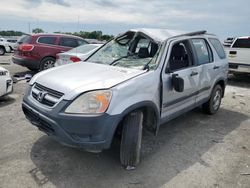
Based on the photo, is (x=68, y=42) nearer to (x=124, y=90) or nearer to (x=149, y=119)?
(x=149, y=119)

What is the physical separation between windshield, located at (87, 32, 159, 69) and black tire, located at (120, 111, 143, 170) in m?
0.82

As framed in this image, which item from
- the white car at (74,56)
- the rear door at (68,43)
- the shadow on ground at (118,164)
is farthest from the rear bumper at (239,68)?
the rear door at (68,43)

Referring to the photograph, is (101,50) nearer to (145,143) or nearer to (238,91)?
(145,143)

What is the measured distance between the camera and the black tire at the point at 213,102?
18.3ft

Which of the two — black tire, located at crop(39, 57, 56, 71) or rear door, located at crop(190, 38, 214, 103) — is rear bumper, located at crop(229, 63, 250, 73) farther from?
black tire, located at crop(39, 57, 56, 71)

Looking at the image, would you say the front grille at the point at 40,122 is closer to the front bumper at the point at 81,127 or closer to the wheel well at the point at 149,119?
the front bumper at the point at 81,127

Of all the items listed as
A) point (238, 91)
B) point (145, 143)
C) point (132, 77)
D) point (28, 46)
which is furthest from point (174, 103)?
point (28, 46)

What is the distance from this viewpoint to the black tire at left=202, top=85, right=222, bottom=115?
18.3ft

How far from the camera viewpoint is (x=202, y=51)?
505cm

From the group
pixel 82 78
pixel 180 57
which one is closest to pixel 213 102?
pixel 180 57

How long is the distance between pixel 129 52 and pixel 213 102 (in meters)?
2.47

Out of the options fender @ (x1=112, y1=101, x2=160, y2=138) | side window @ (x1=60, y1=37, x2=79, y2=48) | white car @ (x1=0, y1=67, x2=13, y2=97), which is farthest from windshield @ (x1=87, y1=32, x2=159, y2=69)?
side window @ (x1=60, y1=37, x2=79, y2=48)

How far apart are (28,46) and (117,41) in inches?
250

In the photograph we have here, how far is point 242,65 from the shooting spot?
31.9 ft
